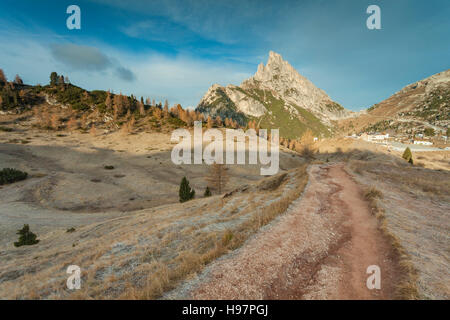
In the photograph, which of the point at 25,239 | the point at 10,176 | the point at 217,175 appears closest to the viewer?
the point at 25,239

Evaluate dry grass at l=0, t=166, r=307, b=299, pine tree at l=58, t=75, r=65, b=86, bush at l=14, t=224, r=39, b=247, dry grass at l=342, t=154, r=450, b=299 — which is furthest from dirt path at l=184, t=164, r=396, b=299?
pine tree at l=58, t=75, r=65, b=86

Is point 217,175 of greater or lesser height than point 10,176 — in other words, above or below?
above

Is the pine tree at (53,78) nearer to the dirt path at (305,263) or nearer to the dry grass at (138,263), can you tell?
the dry grass at (138,263)

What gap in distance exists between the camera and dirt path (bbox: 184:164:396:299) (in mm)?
5168

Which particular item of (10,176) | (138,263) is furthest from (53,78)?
(138,263)

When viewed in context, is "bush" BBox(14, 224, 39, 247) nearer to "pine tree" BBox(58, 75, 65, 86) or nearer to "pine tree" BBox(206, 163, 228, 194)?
"pine tree" BBox(206, 163, 228, 194)

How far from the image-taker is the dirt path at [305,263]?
5.17 metres

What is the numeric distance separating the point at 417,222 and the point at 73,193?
184ft

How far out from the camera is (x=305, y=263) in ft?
21.9

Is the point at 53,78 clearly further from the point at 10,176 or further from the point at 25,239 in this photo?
the point at 25,239

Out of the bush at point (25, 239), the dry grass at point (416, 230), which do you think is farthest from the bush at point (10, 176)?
the dry grass at point (416, 230)

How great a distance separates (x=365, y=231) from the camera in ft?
30.3

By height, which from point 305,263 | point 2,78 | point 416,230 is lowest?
point 305,263
